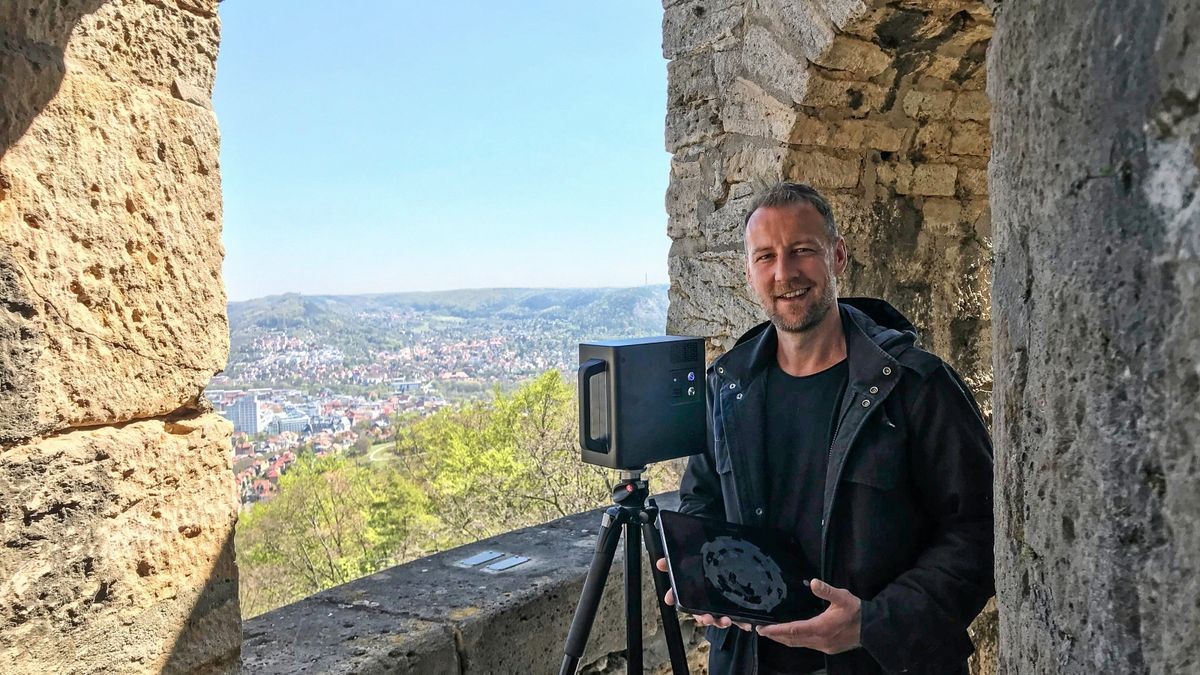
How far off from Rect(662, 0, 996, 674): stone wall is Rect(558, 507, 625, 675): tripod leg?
4.49 feet

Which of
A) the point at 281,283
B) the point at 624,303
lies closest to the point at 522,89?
the point at 281,283

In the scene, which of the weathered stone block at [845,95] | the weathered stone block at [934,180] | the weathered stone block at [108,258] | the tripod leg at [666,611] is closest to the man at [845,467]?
the tripod leg at [666,611]

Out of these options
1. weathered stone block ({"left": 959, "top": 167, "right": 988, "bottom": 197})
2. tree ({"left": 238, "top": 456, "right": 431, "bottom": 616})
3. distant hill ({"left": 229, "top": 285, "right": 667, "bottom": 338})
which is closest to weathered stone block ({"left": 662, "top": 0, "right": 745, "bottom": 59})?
weathered stone block ({"left": 959, "top": 167, "right": 988, "bottom": 197})

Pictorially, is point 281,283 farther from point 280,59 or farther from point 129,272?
point 129,272

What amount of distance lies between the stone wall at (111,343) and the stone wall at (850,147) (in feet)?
6.32

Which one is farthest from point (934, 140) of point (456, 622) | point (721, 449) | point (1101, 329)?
point (1101, 329)

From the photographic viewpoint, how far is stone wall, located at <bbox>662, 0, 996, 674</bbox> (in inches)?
105

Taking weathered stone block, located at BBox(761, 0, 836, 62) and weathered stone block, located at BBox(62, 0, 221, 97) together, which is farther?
weathered stone block, located at BBox(761, 0, 836, 62)

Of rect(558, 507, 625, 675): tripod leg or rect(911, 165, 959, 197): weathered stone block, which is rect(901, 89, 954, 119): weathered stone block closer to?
rect(911, 165, 959, 197): weathered stone block

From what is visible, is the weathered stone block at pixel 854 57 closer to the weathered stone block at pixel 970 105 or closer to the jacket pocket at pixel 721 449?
the weathered stone block at pixel 970 105

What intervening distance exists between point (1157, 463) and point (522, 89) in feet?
122

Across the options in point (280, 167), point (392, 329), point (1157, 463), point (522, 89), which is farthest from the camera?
point (522, 89)

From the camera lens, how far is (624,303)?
20.3 meters

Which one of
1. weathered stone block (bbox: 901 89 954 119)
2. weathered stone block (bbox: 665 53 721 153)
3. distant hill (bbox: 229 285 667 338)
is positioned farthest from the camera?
distant hill (bbox: 229 285 667 338)
